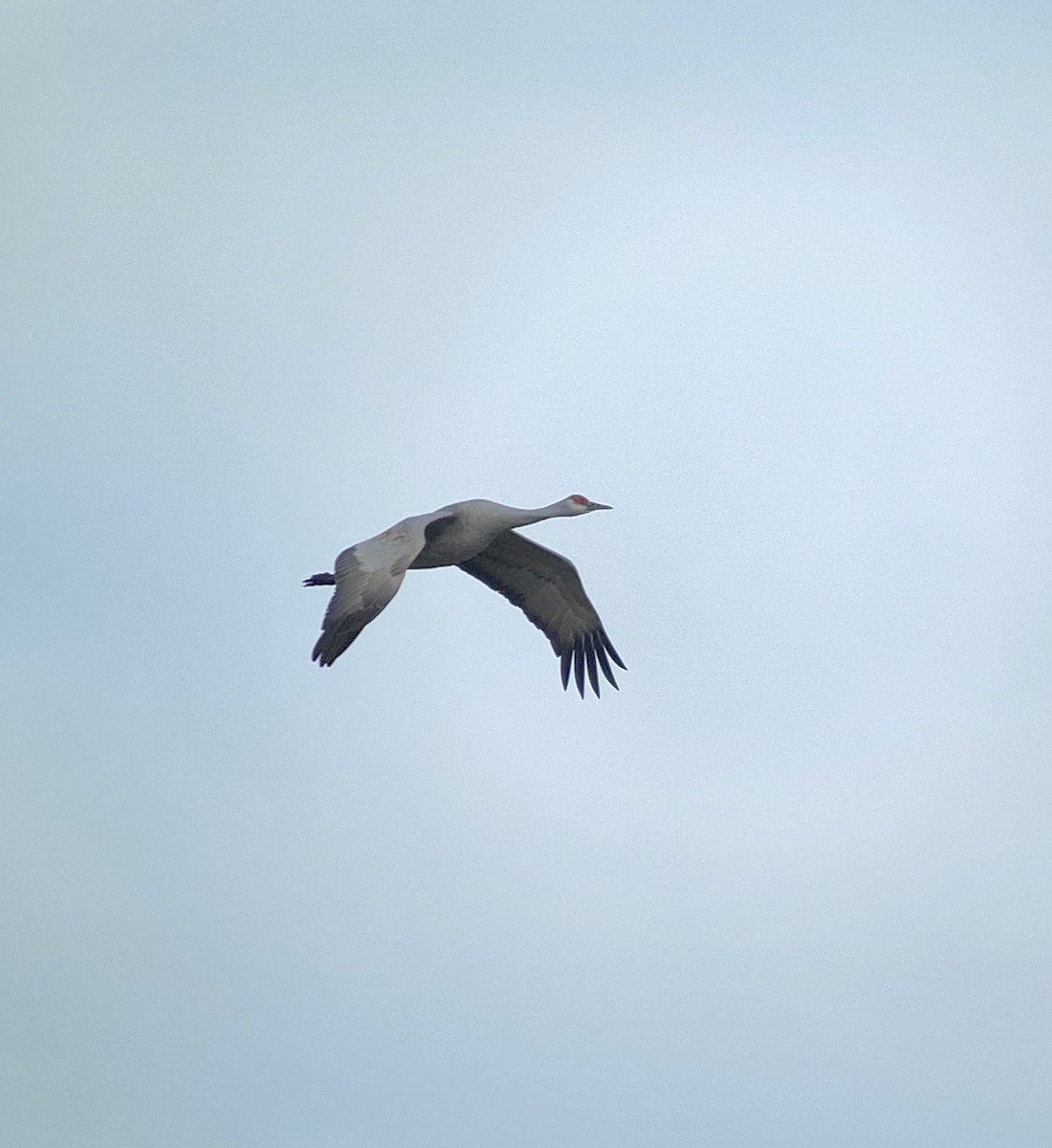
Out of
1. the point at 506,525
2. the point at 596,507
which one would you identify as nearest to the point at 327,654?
the point at 506,525

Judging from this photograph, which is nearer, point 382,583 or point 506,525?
point 382,583

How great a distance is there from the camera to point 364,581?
61.4 ft

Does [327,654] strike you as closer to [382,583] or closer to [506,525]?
[382,583]

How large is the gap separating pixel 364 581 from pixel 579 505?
3.88 m

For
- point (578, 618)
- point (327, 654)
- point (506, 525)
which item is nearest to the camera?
point (327, 654)

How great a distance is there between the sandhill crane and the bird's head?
0.03 feet

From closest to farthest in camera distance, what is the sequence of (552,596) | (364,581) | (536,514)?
(364,581), (536,514), (552,596)

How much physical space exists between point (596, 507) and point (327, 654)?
16.8 feet

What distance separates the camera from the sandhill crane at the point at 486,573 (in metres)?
18.5

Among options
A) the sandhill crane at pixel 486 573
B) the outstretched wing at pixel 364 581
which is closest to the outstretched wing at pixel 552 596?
the sandhill crane at pixel 486 573

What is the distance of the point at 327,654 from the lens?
17.9m

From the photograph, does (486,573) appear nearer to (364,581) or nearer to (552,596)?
(552,596)

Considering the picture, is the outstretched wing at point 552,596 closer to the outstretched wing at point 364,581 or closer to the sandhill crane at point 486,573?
the sandhill crane at point 486,573

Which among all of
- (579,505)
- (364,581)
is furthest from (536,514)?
(364,581)
